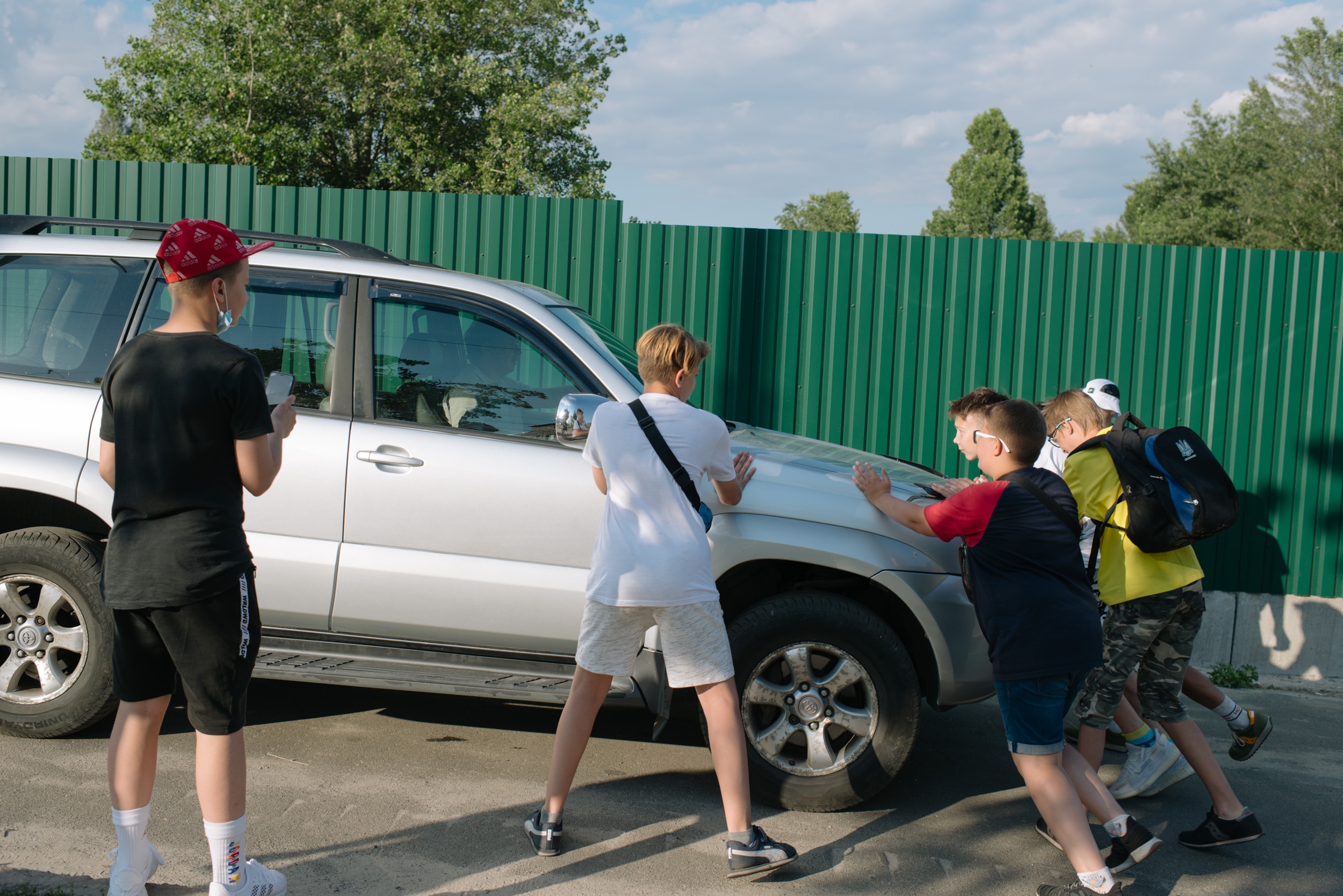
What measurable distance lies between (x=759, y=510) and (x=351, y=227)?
15.3 feet

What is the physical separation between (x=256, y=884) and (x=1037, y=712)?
7.72 ft

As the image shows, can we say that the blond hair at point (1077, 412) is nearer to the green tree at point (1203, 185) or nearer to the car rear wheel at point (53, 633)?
the car rear wheel at point (53, 633)

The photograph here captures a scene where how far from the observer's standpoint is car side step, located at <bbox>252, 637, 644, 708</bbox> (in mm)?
3889

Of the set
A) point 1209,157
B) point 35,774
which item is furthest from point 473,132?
point 1209,157

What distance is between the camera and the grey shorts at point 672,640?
3.28 m

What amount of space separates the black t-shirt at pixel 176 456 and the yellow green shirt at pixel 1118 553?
2.75 metres

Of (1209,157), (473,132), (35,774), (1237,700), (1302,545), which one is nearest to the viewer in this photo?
(35,774)

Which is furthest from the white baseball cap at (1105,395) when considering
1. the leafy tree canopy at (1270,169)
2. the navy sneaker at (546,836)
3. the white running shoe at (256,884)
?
the leafy tree canopy at (1270,169)

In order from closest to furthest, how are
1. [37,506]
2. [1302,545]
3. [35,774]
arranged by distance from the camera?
[35,774]
[37,506]
[1302,545]

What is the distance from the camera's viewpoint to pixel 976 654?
3.94 meters

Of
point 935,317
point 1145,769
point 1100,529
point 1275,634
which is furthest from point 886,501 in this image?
point 1275,634

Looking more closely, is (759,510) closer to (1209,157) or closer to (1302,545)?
(1302,545)

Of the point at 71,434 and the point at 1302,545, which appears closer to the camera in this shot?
the point at 71,434

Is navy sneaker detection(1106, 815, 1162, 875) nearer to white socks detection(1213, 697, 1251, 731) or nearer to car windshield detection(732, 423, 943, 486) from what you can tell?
Answer: white socks detection(1213, 697, 1251, 731)
